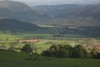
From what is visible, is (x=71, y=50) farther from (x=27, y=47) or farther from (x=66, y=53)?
(x=27, y=47)

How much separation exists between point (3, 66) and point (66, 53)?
31.7 meters

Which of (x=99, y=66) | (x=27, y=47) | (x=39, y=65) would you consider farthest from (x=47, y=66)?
(x=27, y=47)

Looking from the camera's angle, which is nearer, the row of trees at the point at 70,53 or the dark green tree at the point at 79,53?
the row of trees at the point at 70,53

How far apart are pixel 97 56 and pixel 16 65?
3344cm

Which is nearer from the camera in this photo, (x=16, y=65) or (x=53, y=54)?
(x=16, y=65)

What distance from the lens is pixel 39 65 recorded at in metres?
49.0

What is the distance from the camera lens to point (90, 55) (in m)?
79.5

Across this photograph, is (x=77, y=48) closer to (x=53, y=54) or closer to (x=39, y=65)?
(x=53, y=54)

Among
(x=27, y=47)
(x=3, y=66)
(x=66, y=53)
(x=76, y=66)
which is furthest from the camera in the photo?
(x=27, y=47)

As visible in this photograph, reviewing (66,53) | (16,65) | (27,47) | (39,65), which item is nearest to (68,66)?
(39,65)

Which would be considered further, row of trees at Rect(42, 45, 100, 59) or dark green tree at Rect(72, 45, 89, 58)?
dark green tree at Rect(72, 45, 89, 58)

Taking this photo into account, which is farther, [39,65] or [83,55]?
[83,55]

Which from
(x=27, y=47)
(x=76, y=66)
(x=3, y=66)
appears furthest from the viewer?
(x=27, y=47)

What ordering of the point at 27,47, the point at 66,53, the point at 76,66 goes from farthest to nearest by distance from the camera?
1. the point at 27,47
2. the point at 66,53
3. the point at 76,66
